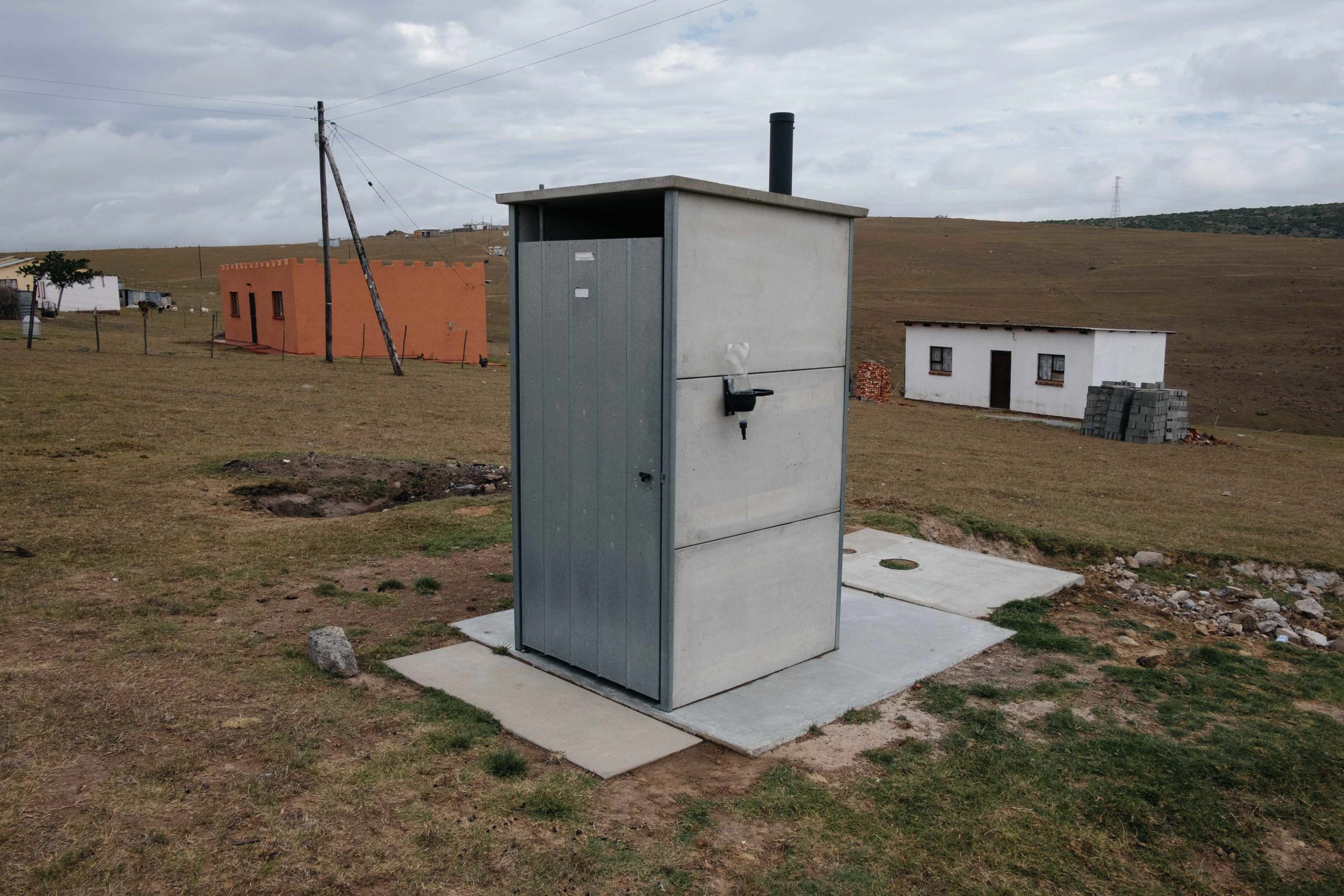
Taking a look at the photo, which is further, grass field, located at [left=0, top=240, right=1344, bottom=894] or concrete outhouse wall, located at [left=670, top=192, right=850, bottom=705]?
concrete outhouse wall, located at [left=670, top=192, right=850, bottom=705]

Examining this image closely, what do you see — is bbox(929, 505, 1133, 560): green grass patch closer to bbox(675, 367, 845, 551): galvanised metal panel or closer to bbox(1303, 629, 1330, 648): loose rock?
bbox(1303, 629, 1330, 648): loose rock

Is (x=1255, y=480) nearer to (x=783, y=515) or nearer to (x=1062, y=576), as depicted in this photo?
(x=1062, y=576)

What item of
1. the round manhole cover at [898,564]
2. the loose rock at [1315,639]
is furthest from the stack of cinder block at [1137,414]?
the loose rock at [1315,639]

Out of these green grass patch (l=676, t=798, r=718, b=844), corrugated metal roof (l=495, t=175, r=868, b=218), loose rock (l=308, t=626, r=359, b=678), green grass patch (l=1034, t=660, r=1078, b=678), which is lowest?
green grass patch (l=1034, t=660, r=1078, b=678)

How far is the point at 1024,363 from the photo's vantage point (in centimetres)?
2923

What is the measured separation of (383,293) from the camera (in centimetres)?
3219

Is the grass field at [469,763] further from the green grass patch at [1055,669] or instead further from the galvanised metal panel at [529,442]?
the galvanised metal panel at [529,442]

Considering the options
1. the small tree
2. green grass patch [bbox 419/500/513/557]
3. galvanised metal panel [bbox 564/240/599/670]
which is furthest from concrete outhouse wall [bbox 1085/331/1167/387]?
the small tree

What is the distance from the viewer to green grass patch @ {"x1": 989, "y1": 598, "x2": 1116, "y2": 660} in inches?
255

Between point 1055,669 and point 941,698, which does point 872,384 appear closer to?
point 1055,669

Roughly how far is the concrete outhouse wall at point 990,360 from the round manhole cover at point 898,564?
781 inches

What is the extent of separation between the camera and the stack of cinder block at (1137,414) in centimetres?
2314

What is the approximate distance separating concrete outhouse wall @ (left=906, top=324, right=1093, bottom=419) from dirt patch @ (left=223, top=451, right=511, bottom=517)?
65.1ft

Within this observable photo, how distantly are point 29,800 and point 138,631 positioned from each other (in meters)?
2.28
